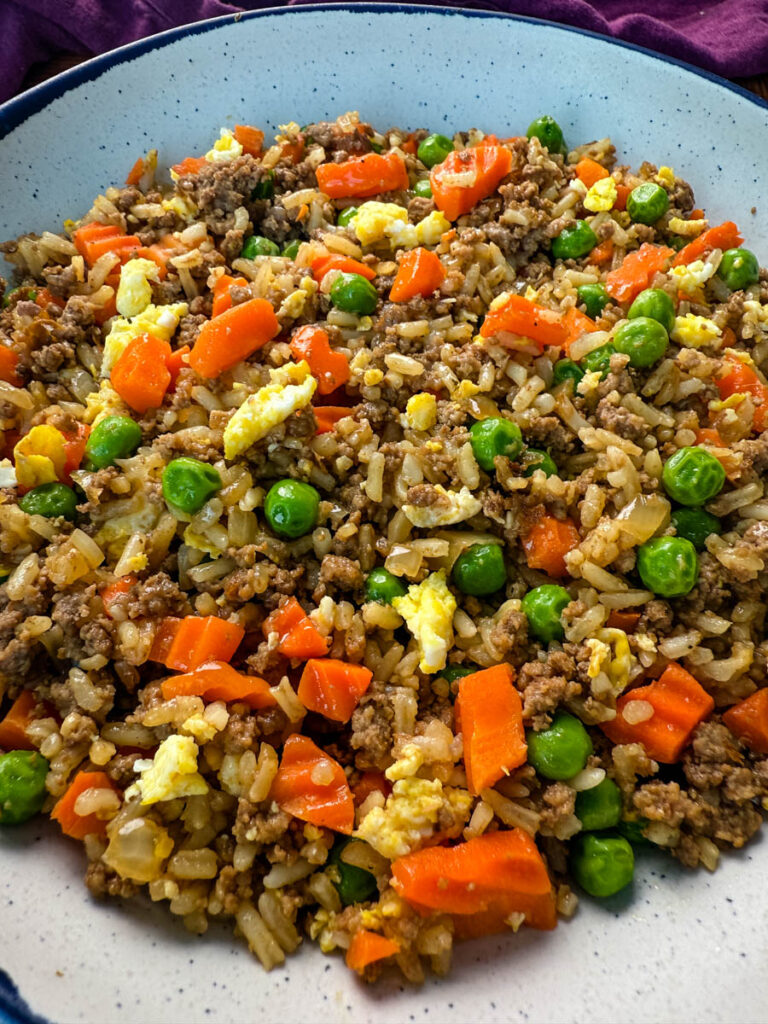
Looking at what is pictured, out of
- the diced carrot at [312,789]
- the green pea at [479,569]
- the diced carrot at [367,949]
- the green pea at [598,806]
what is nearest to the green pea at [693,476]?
the green pea at [479,569]

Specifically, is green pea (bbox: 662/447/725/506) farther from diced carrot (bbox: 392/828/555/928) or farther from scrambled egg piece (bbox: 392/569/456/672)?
diced carrot (bbox: 392/828/555/928)

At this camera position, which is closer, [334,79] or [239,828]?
[239,828]

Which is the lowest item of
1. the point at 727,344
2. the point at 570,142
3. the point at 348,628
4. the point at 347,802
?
the point at 347,802

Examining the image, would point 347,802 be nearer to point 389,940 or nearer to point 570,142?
point 389,940

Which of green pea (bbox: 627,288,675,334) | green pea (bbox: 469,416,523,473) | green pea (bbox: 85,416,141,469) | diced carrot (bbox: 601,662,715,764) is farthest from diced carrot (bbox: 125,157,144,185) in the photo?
diced carrot (bbox: 601,662,715,764)

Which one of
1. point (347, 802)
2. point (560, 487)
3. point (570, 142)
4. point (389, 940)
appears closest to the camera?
point (389, 940)

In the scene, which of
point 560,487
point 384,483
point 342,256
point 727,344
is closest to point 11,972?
point 384,483

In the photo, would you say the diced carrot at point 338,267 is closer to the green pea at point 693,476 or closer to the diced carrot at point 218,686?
the green pea at point 693,476
